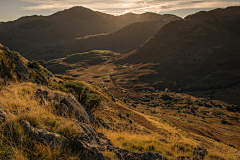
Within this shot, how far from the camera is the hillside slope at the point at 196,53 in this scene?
119 m

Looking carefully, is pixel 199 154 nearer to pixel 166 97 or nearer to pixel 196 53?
pixel 166 97

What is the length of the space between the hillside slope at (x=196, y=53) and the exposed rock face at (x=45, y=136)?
119 metres

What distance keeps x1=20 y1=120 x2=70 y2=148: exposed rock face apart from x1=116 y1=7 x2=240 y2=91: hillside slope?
119048mm

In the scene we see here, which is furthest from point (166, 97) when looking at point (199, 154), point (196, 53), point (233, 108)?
point (199, 154)

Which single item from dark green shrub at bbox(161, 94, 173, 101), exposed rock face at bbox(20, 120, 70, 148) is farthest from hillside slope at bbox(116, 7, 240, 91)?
exposed rock face at bbox(20, 120, 70, 148)

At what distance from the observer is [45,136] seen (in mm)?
4414

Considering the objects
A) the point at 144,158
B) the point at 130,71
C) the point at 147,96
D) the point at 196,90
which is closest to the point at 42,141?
the point at 144,158

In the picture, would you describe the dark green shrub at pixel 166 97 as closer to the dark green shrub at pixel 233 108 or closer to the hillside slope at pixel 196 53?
the hillside slope at pixel 196 53

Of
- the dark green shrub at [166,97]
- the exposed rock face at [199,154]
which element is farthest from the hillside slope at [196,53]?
the exposed rock face at [199,154]

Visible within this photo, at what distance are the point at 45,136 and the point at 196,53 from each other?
549 ft

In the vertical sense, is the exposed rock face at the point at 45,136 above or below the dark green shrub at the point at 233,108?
above

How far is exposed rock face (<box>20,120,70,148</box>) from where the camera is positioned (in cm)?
430

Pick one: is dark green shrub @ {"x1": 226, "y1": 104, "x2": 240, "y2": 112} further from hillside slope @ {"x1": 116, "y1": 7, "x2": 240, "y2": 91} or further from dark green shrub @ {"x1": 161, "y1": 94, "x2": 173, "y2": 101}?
dark green shrub @ {"x1": 161, "y1": 94, "x2": 173, "y2": 101}

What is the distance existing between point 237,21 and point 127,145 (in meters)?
225
